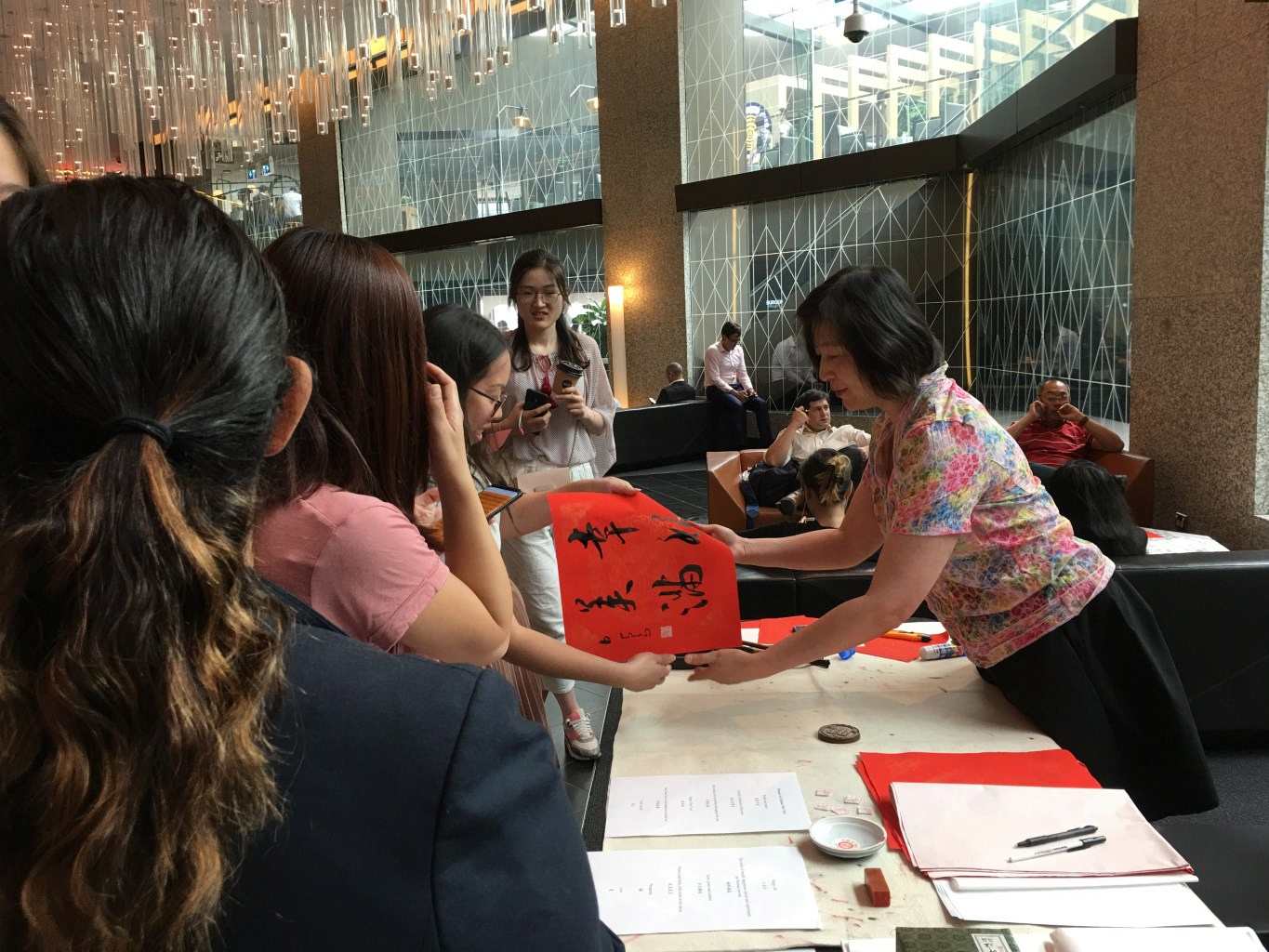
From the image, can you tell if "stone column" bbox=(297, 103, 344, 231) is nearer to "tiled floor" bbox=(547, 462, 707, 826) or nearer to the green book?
"tiled floor" bbox=(547, 462, 707, 826)

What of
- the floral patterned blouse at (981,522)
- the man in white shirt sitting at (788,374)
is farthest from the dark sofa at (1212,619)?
the man in white shirt sitting at (788,374)

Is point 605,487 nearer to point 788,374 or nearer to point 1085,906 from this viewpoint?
point 1085,906

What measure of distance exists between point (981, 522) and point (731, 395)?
29.8 feet

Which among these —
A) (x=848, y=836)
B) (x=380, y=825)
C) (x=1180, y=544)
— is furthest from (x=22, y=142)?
(x=1180, y=544)

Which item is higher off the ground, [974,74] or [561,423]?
[974,74]

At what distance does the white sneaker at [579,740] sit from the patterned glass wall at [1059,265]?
450 cm

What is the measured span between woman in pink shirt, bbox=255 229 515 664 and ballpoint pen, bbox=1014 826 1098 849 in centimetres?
70

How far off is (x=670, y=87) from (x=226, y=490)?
40.4 feet

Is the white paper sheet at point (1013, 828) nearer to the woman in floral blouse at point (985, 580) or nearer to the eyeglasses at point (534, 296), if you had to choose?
the woman in floral blouse at point (985, 580)

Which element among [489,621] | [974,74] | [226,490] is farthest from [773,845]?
[974,74]

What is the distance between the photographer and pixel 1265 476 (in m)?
4.33

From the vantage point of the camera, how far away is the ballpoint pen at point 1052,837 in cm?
121

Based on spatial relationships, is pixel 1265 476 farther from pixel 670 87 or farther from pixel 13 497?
pixel 670 87

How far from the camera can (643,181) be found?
12.3 meters
